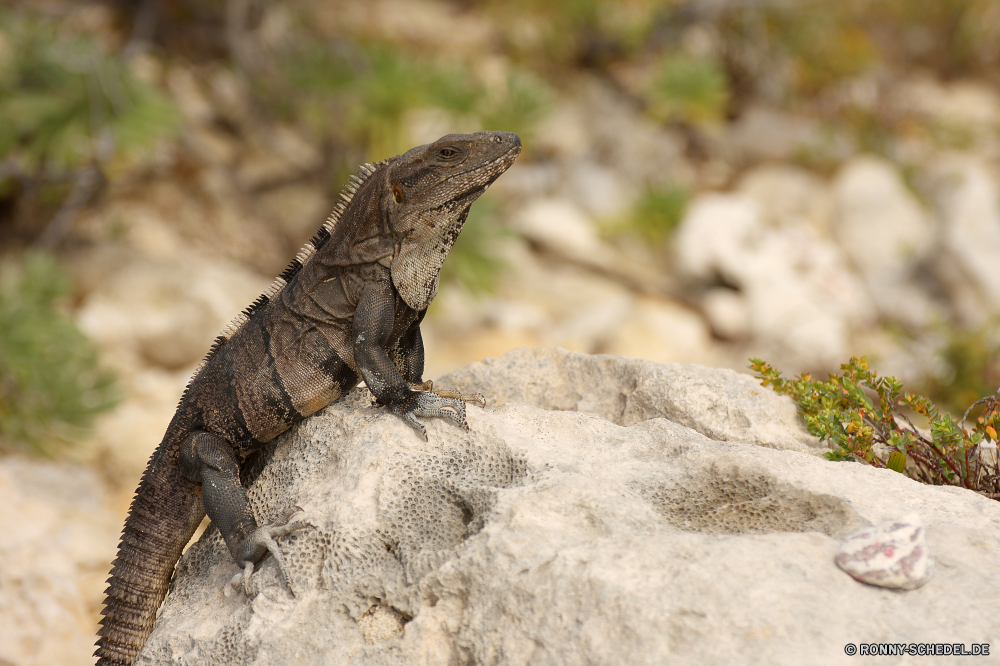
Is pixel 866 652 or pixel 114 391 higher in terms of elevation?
pixel 114 391

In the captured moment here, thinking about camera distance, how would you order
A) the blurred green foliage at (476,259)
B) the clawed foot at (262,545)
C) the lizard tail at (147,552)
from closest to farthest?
1. the clawed foot at (262,545)
2. the lizard tail at (147,552)
3. the blurred green foliage at (476,259)

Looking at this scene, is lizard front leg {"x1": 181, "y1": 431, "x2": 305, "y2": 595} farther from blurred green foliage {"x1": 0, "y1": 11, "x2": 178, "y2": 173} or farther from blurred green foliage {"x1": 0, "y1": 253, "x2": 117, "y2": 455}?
blurred green foliage {"x1": 0, "y1": 11, "x2": 178, "y2": 173}

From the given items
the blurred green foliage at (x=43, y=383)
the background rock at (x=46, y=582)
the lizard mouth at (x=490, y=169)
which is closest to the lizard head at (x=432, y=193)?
the lizard mouth at (x=490, y=169)

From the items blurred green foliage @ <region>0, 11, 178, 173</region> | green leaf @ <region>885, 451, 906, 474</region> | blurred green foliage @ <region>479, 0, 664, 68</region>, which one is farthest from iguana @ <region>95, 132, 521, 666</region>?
blurred green foliage @ <region>479, 0, 664, 68</region>

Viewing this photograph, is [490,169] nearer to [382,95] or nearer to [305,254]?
[305,254]

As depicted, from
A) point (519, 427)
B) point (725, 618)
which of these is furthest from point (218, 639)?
point (725, 618)

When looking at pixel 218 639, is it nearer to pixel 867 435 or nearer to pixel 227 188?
pixel 867 435

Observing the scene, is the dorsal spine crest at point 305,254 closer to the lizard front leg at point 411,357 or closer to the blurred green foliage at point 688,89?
the lizard front leg at point 411,357
